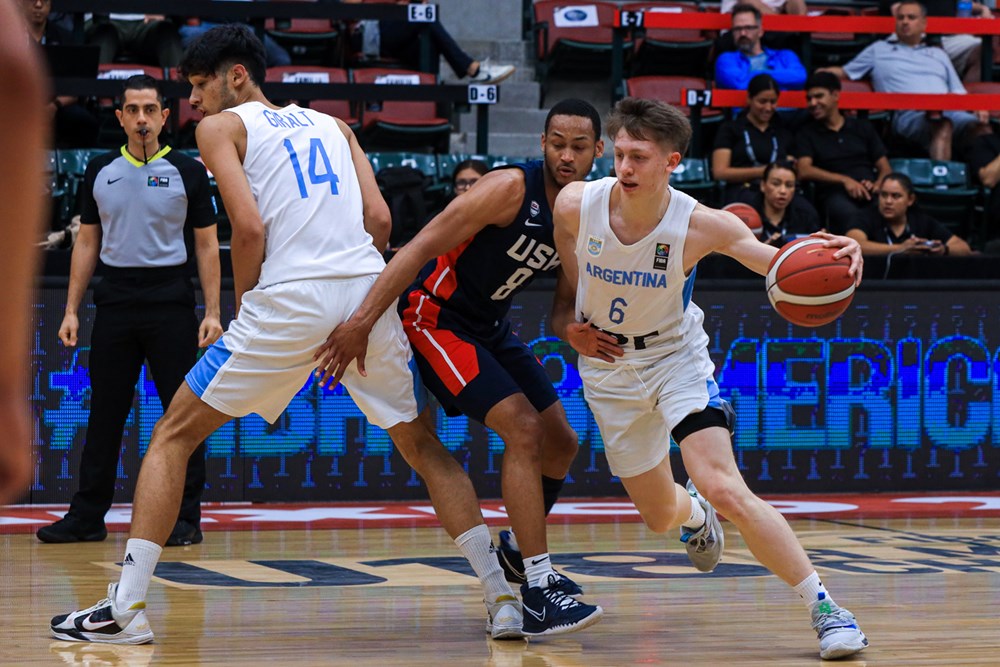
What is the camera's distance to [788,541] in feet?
12.8

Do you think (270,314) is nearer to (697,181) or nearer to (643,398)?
(643,398)

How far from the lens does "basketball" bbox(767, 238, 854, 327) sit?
3.77 m

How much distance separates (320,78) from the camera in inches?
409

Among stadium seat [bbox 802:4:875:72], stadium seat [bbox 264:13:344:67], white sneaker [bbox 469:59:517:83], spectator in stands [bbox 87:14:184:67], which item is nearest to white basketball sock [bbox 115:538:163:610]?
spectator in stands [bbox 87:14:184:67]

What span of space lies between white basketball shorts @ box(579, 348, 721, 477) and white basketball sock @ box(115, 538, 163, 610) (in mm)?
1464

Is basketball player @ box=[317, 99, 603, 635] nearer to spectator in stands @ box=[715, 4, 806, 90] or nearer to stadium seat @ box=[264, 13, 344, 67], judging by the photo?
spectator in stands @ box=[715, 4, 806, 90]

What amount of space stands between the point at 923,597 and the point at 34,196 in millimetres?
4766

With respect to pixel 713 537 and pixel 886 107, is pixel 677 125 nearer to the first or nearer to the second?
pixel 713 537

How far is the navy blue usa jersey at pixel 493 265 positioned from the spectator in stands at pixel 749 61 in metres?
6.49

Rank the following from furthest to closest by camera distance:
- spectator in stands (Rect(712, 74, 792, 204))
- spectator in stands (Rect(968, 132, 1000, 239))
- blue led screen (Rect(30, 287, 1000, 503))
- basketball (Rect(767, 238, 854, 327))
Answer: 1. spectator in stands (Rect(968, 132, 1000, 239))
2. spectator in stands (Rect(712, 74, 792, 204))
3. blue led screen (Rect(30, 287, 1000, 503))
4. basketball (Rect(767, 238, 854, 327))

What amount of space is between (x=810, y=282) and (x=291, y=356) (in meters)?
1.56

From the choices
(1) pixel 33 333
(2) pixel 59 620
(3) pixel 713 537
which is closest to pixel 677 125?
(3) pixel 713 537

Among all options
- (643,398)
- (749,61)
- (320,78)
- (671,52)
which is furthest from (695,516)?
(671,52)

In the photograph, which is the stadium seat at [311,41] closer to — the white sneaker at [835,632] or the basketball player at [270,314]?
the basketball player at [270,314]
